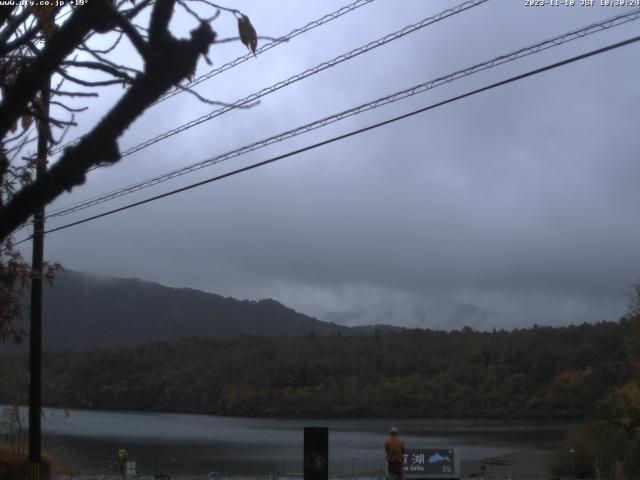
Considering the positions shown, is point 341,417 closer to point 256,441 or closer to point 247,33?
point 256,441

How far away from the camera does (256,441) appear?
5344cm

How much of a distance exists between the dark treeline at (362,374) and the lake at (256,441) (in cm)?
459

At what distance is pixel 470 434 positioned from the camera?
56875 mm

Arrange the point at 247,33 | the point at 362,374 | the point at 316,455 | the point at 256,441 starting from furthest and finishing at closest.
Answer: the point at 362,374
the point at 256,441
the point at 316,455
the point at 247,33

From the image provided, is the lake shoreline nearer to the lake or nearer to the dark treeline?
the dark treeline

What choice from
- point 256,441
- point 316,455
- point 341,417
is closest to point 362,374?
point 341,417

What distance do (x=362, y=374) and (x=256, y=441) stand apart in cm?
3410

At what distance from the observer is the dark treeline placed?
74750 mm

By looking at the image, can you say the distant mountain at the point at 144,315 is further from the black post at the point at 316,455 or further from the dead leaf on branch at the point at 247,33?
the dead leaf on branch at the point at 247,33

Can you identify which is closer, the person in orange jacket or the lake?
the person in orange jacket

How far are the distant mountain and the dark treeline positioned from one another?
22682 millimetres

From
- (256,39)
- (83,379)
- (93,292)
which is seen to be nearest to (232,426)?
(83,379)

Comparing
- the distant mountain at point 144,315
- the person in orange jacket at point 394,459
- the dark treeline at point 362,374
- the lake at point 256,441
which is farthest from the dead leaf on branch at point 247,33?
the distant mountain at point 144,315

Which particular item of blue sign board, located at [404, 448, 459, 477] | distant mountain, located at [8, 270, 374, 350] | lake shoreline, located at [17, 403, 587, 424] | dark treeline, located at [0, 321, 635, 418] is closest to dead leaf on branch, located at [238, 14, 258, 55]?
blue sign board, located at [404, 448, 459, 477]
